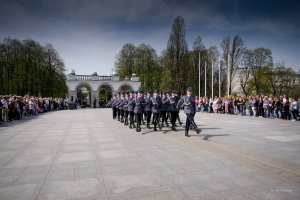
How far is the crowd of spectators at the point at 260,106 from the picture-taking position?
63.4 feet

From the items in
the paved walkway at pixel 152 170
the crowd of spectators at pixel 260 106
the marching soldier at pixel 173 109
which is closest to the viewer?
the paved walkway at pixel 152 170

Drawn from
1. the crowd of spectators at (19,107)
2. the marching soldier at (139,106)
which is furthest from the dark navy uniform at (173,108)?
the crowd of spectators at (19,107)

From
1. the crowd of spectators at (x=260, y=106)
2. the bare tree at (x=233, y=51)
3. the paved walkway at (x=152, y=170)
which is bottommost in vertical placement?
the paved walkway at (x=152, y=170)

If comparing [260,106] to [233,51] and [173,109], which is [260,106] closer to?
[173,109]

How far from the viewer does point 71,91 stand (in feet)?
146

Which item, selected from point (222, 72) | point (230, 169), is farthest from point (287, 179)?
point (222, 72)

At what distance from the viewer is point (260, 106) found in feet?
72.6

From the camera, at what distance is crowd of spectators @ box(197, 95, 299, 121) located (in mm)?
19328

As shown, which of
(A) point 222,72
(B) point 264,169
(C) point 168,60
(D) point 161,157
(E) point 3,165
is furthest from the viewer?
(A) point 222,72

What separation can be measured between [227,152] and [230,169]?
1.80 meters

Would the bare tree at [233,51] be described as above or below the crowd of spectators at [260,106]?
above

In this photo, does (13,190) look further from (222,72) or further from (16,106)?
(222,72)

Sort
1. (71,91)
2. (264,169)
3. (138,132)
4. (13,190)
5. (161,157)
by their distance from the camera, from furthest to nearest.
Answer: (71,91) → (138,132) → (161,157) → (264,169) → (13,190)

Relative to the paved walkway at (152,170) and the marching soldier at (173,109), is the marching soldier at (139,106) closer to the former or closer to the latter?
the marching soldier at (173,109)
